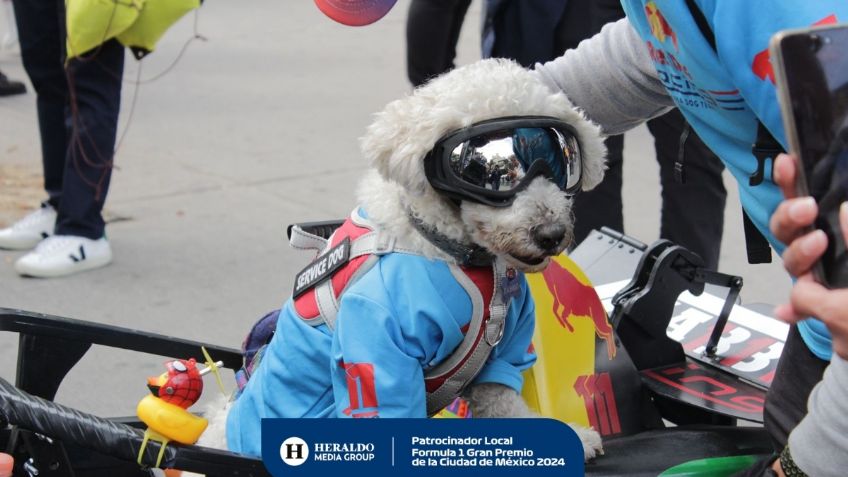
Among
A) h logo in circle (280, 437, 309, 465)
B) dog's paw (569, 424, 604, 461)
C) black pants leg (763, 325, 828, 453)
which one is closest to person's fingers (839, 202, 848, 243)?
black pants leg (763, 325, 828, 453)

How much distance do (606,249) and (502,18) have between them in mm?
1664

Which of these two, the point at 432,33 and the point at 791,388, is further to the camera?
the point at 432,33

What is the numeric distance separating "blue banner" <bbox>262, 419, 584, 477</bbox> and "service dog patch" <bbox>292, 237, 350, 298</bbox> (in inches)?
16.4

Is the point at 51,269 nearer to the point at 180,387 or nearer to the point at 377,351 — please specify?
the point at 180,387

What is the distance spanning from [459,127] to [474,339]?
1.25 feet

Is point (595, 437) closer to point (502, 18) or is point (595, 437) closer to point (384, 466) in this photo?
point (384, 466)

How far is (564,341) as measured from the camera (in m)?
2.24

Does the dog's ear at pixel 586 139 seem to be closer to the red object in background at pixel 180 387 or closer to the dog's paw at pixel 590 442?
the dog's paw at pixel 590 442

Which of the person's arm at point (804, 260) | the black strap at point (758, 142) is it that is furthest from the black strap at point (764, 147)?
the person's arm at point (804, 260)

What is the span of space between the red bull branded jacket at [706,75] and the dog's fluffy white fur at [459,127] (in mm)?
207

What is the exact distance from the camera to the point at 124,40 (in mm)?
4246

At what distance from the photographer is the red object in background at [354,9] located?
2238 mm

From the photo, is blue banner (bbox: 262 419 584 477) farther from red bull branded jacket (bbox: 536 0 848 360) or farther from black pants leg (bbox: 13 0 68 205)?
black pants leg (bbox: 13 0 68 205)

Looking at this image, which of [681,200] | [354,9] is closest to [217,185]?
[681,200]
